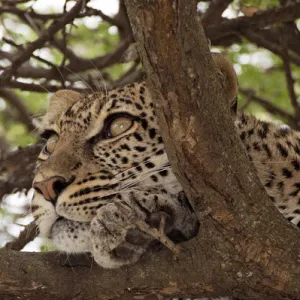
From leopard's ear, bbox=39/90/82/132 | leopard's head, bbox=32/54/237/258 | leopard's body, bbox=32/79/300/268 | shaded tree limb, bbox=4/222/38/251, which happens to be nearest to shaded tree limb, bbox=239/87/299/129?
leopard's body, bbox=32/79/300/268

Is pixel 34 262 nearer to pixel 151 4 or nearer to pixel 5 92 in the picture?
pixel 151 4

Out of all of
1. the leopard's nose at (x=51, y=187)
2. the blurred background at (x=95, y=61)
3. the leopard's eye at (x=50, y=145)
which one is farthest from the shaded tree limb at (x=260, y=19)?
the leopard's nose at (x=51, y=187)

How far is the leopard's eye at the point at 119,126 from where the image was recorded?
4.96m

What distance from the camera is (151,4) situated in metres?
3.34

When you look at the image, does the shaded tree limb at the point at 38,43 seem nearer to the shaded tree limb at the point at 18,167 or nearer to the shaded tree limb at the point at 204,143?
the shaded tree limb at the point at 18,167

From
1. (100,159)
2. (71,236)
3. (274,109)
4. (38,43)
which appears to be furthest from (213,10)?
(71,236)

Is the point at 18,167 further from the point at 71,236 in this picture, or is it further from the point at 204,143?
the point at 204,143

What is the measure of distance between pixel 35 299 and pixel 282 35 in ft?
13.9

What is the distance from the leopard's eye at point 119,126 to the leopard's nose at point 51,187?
540 mm

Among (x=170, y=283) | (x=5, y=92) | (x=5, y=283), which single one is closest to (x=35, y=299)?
(x=5, y=283)

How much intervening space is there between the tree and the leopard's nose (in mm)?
351

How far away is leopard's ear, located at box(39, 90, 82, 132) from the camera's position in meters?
5.64

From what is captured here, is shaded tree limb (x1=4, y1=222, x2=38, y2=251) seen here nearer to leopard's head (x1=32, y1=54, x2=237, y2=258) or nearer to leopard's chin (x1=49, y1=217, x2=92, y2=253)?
leopard's head (x1=32, y1=54, x2=237, y2=258)

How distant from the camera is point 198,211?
159 inches
